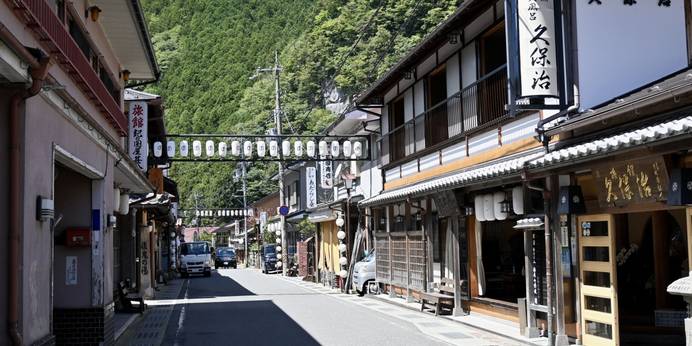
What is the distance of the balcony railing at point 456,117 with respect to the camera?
16297 mm

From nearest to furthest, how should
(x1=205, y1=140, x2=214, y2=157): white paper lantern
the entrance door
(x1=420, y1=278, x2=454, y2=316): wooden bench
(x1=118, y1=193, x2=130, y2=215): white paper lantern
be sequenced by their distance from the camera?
1. the entrance door
2. (x1=118, y1=193, x2=130, y2=215): white paper lantern
3. (x1=420, y1=278, x2=454, y2=316): wooden bench
4. (x1=205, y1=140, x2=214, y2=157): white paper lantern

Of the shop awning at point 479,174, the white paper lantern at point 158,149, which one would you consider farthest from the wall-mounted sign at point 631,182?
the white paper lantern at point 158,149

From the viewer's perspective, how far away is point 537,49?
1286 cm

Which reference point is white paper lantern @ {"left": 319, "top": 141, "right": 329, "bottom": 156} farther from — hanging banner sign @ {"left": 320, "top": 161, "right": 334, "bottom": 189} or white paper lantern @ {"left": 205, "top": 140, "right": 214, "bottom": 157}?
hanging banner sign @ {"left": 320, "top": 161, "right": 334, "bottom": 189}

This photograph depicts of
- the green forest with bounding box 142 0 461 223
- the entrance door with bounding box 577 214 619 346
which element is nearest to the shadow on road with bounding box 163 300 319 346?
the entrance door with bounding box 577 214 619 346

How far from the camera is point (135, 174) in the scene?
16.8 metres

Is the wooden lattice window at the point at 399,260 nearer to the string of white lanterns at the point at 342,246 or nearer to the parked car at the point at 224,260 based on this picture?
the string of white lanterns at the point at 342,246

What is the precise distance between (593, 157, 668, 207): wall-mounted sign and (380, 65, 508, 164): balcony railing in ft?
13.6

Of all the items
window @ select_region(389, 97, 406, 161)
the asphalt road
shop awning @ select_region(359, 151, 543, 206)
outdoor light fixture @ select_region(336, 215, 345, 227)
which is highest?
window @ select_region(389, 97, 406, 161)

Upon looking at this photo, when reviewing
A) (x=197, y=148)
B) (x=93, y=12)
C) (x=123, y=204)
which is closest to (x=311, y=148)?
(x=197, y=148)

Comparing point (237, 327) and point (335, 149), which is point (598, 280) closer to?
point (237, 327)

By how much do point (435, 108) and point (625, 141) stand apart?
10978mm

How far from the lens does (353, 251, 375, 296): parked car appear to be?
28000 mm

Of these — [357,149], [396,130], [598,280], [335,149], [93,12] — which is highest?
[93,12]
